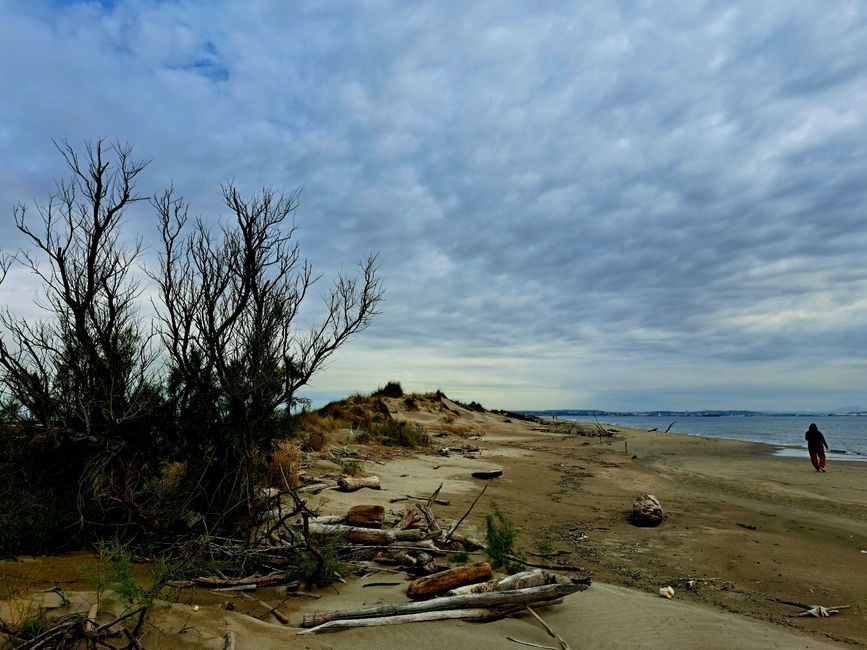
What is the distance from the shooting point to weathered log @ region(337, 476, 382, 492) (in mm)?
10305

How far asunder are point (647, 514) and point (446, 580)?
238 inches

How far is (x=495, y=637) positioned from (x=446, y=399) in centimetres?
3786

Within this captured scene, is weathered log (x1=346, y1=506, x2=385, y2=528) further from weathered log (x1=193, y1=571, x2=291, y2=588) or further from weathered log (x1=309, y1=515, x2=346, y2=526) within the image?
weathered log (x1=193, y1=571, x2=291, y2=588)

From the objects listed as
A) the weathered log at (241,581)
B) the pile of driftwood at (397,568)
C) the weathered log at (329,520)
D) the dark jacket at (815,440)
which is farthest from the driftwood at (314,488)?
the dark jacket at (815,440)

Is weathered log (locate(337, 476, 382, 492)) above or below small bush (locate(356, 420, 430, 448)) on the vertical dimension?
below

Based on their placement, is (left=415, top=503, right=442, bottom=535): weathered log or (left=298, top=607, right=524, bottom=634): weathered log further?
(left=415, top=503, right=442, bottom=535): weathered log

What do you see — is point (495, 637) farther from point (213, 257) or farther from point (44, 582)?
point (213, 257)

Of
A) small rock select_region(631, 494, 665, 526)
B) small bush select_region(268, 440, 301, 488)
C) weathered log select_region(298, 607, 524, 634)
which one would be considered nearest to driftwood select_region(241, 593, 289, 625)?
weathered log select_region(298, 607, 524, 634)

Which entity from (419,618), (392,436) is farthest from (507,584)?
(392,436)

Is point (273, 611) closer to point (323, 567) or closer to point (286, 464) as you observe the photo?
point (323, 567)

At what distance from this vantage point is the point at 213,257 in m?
7.04

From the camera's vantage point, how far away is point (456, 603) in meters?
4.81

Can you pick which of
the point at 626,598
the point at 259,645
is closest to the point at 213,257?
the point at 259,645

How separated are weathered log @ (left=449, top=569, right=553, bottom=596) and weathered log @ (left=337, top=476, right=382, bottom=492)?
5572mm
